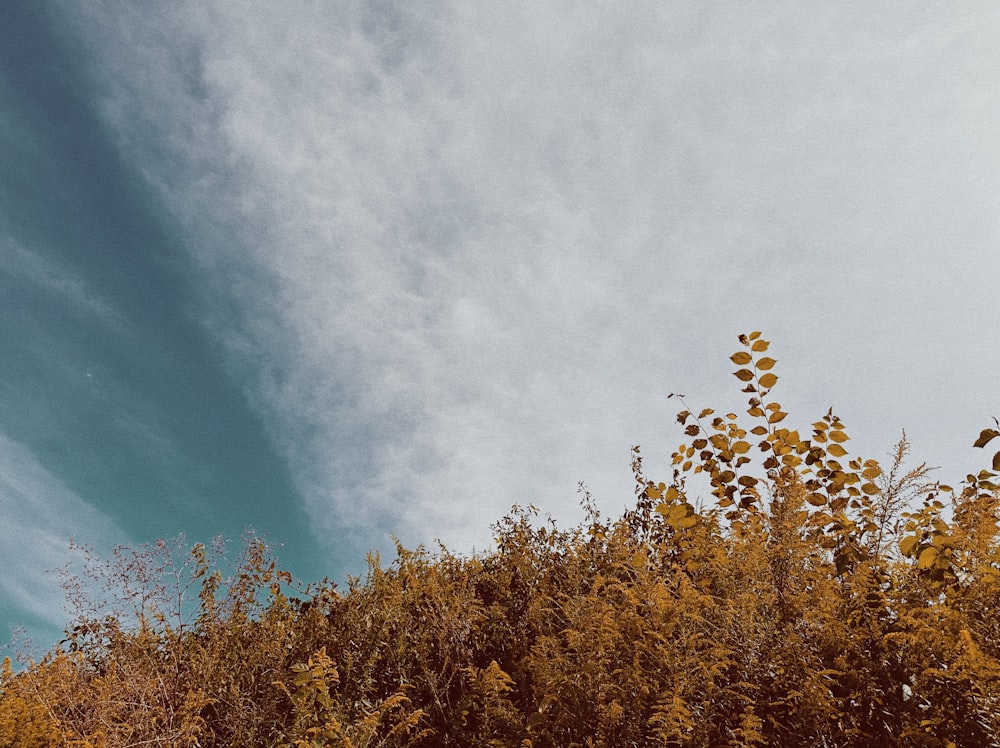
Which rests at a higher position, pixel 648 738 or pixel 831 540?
pixel 831 540

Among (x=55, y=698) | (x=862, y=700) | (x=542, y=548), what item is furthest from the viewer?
(x=542, y=548)

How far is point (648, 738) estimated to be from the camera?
9.21 ft

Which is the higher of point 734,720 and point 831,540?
point 831,540

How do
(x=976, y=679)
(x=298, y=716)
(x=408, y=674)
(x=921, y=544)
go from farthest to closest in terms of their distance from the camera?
(x=408, y=674)
(x=298, y=716)
(x=921, y=544)
(x=976, y=679)

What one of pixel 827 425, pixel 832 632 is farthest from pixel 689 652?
pixel 827 425

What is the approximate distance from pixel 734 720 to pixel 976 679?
1.00 meters

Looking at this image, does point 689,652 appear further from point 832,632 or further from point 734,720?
point 832,632

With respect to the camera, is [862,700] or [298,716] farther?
[298,716]

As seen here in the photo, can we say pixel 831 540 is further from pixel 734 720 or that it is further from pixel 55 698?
pixel 55 698

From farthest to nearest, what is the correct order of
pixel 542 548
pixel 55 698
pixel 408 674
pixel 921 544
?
pixel 542 548, pixel 55 698, pixel 408 674, pixel 921 544

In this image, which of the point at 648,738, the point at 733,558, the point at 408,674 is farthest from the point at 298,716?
the point at 733,558

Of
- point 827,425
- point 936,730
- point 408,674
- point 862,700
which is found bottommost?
point 936,730

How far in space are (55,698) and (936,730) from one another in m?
5.80

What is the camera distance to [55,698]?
479 centimetres
